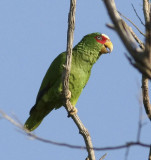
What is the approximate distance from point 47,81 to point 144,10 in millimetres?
1997

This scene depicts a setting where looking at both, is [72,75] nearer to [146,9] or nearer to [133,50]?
[146,9]

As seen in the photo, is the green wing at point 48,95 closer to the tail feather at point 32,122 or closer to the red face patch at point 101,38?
the tail feather at point 32,122

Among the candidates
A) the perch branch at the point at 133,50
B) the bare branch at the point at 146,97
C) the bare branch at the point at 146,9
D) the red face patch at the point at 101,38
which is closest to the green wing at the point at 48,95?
the red face patch at the point at 101,38

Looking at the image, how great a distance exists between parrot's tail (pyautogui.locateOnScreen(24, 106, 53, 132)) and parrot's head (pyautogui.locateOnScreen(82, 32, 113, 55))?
121cm

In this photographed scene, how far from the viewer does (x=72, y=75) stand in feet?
14.3

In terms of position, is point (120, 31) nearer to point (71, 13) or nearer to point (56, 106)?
point (71, 13)

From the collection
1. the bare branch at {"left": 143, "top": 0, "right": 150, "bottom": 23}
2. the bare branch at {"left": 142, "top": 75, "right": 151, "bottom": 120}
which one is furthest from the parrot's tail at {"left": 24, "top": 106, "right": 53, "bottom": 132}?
the bare branch at {"left": 143, "top": 0, "right": 150, "bottom": 23}

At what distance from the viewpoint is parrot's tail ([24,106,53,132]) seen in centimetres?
485

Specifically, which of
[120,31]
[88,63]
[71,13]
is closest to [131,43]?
[120,31]

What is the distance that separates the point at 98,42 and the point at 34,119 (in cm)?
158

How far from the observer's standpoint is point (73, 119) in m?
3.77

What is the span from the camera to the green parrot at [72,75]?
4.41 metres

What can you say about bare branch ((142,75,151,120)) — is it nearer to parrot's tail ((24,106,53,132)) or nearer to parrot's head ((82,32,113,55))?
parrot's head ((82,32,113,55))

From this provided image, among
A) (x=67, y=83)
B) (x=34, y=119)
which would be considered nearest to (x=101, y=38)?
(x=34, y=119)
